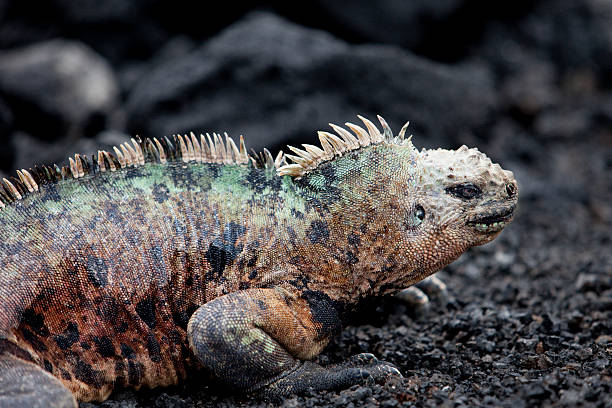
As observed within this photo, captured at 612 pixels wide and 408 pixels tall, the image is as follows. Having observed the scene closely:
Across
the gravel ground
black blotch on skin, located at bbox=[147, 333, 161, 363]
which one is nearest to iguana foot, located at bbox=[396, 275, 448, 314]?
the gravel ground

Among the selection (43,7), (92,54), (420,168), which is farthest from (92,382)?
(43,7)

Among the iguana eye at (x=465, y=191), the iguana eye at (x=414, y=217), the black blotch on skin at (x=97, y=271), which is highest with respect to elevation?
the iguana eye at (x=465, y=191)

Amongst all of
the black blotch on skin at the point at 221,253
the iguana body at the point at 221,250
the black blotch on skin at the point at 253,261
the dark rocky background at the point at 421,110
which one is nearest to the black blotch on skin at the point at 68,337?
the iguana body at the point at 221,250

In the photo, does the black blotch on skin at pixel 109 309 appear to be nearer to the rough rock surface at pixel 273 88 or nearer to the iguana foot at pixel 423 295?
the iguana foot at pixel 423 295

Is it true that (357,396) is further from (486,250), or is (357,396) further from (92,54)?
(92,54)

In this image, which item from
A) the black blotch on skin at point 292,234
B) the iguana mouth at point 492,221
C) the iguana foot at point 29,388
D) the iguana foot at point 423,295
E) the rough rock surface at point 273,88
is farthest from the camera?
the rough rock surface at point 273,88

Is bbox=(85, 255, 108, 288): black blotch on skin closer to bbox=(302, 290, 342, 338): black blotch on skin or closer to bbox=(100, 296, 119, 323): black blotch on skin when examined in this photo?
bbox=(100, 296, 119, 323): black blotch on skin
